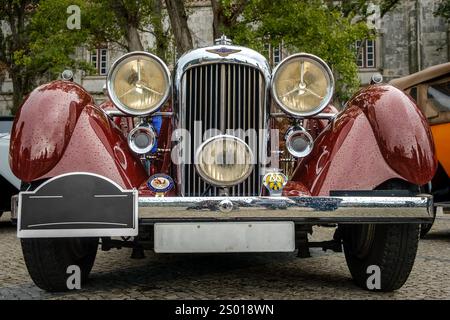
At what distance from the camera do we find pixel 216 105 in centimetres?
344

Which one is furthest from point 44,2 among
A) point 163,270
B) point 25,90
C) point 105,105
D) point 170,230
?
point 170,230

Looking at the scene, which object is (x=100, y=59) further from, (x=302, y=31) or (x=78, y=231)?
(x=78, y=231)

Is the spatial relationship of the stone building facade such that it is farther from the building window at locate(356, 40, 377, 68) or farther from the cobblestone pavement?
the cobblestone pavement

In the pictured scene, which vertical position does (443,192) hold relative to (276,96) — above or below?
below

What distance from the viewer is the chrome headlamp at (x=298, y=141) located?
3549 mm

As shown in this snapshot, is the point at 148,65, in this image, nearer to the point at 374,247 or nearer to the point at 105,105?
the point at 105,105

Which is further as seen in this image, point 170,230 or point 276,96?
point 276,96

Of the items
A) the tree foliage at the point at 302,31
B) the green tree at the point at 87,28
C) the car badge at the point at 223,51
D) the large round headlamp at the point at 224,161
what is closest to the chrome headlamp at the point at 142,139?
the large round headlamp at the point at 224,161

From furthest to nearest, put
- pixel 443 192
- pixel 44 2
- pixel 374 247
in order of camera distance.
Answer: pixel 44 2, pixel 443 192, pixel 374 247

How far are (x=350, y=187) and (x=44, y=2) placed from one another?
14.8m

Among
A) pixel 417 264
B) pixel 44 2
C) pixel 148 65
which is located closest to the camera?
pixel 148 65

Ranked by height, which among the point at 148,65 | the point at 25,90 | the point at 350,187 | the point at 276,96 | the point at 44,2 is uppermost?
the point at 44,2
